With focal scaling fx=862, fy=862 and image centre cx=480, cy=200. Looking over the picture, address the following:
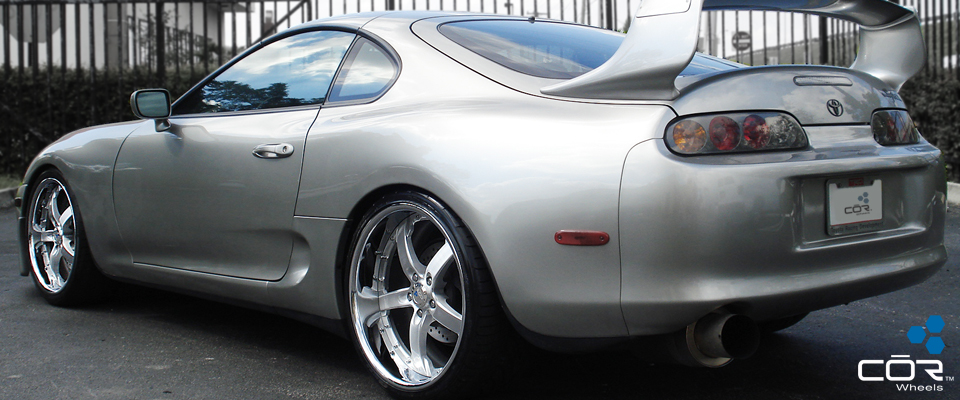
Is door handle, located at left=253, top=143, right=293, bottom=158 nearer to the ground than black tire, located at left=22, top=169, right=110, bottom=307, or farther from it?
farther from it

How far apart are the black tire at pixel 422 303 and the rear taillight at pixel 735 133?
0.65m

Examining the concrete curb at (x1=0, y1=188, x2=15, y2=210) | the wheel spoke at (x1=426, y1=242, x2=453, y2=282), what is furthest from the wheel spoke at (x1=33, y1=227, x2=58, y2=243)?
the concrete curb at (x1=0, y1=188, x2=15, y2=210)

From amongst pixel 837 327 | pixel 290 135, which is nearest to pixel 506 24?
pixel 290 135

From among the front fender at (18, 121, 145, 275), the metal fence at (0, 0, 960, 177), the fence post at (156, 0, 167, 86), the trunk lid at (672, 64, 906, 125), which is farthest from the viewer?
the fence post at (156, 0, 167, 86)

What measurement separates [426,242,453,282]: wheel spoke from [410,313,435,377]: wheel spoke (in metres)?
0.15

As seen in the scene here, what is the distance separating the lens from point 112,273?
3.90 m

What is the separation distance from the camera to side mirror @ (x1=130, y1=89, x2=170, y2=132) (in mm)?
3581

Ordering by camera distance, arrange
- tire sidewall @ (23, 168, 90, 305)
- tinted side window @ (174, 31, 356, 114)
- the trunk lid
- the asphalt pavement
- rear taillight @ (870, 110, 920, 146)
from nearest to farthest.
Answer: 1. the trunk lid
2. rear taillight @ (870, 110, 920, 146)
3. the asphalt pavement
4. tinted side window @ (174, 31, 356, 114)
5. tire sidewall @ (23, 168, 90, 305)

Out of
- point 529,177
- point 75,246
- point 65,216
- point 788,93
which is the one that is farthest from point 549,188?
point 65,216

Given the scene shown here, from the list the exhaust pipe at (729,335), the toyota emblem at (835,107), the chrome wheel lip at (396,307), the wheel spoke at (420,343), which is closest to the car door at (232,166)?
the chrome wheel lip at (396,307)

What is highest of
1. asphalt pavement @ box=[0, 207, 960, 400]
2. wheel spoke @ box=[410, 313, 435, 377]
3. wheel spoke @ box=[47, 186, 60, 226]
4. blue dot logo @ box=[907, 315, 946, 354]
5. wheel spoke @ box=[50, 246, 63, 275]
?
wheel spoke @ box=[47, 186, 60, 226]

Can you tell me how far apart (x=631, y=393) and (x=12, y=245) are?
203 inches

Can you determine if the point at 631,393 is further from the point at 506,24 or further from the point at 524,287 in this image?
the point at 506,24

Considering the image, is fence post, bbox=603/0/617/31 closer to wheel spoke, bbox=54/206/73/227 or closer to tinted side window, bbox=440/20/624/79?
tinted side window, bbox=440/20/624/79
